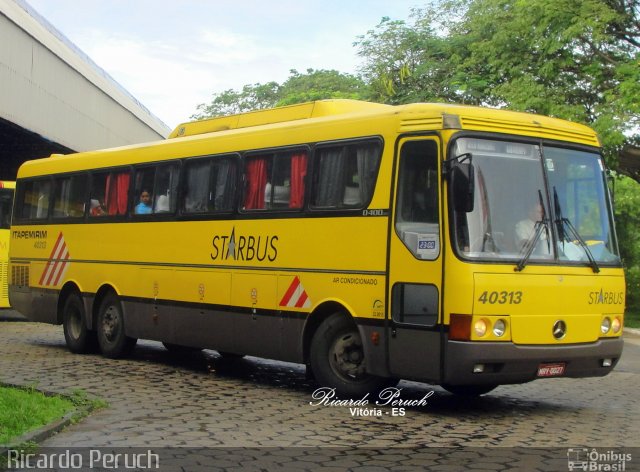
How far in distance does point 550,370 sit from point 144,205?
23.3ft

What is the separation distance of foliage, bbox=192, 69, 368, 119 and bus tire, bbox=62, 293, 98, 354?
3576 centimetres

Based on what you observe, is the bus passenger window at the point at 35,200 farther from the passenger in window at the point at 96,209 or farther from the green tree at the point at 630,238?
the green tree at the point at 630,238

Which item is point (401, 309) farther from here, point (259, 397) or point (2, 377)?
point (2, 377)

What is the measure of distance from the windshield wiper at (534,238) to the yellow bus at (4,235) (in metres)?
16.9

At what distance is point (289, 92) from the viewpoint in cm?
7356

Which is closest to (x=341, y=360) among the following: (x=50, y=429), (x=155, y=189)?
(x=50, y=429)

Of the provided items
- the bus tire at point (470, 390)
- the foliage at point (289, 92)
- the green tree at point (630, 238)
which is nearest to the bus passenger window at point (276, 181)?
the bus tire at point (470, 390)

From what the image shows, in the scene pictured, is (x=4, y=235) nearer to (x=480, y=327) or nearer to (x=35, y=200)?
(x=35, y=200)

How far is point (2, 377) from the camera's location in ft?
42.0

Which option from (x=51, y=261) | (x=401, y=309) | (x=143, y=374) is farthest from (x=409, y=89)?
(x=401, y=309)

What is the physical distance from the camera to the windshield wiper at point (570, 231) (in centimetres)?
1080

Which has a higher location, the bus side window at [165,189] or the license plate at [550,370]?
the bus side window at [165,189]

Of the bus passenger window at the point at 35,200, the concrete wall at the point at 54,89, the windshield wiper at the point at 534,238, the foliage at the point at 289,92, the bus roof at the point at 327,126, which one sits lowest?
the windshield wiper at the point at 534,238

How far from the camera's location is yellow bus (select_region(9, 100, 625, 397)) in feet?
33.5
